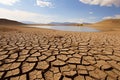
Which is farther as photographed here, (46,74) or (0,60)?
(0,60)

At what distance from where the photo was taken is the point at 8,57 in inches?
105

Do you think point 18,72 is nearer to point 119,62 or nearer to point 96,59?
point 96,59

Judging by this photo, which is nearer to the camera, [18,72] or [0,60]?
[18,72]

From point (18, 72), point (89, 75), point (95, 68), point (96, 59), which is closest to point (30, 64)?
point (18, 72)

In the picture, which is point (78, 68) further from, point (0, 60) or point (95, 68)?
point (0, 60)

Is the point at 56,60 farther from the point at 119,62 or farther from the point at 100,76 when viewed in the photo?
the point at 119,62

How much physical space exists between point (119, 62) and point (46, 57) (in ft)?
5.76

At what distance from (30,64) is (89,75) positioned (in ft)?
4.11

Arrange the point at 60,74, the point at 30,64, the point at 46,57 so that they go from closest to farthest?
the point at 60,74 < the point at 30,64 < the point at 46,57

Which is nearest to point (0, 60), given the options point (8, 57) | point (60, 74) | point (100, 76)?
point (8, 57)

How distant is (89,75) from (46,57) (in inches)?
46.5

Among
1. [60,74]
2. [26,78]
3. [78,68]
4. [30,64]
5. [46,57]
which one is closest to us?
[26,78]

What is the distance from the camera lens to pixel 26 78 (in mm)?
1794

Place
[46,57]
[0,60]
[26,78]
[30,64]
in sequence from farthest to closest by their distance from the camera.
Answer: [46,57], [0,60], [30,64], [26,78]
